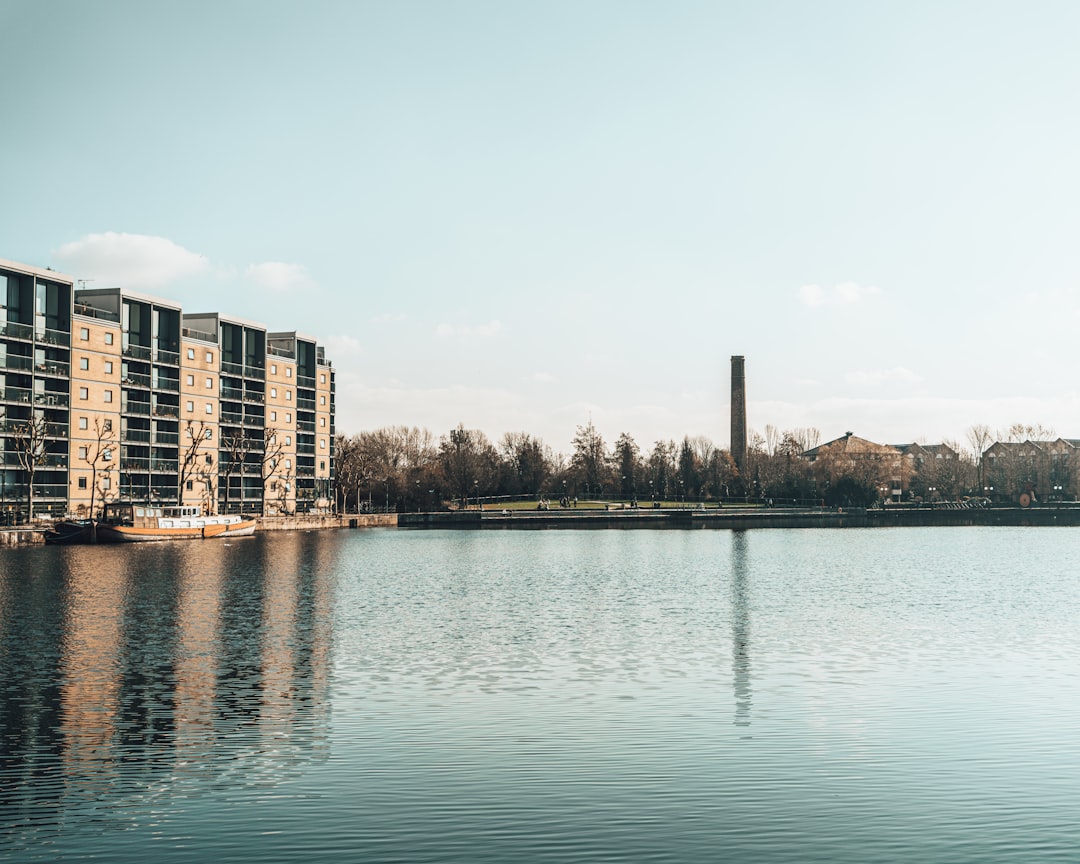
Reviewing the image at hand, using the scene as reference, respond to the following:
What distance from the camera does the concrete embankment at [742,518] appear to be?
170m

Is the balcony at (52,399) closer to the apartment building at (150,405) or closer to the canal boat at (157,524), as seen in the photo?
the apartment building at (150,405)

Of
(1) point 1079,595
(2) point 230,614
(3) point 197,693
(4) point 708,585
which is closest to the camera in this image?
(3) point 197,693

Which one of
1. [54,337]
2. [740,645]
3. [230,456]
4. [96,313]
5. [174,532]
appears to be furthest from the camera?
[230,456]

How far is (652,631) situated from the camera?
39.2m

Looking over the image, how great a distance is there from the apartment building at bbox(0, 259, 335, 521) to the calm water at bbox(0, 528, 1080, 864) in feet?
220

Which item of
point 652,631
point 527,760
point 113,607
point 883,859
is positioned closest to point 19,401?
point 113,607

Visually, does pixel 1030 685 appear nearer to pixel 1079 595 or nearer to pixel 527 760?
pixel 527 760

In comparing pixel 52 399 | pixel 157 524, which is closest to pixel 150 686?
pixel 157 524

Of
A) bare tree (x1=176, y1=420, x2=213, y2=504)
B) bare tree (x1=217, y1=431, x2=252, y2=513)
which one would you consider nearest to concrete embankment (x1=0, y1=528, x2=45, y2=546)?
bare tree (x1=176, y1=420, x2=213, y2=504)

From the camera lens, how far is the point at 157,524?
112 metres

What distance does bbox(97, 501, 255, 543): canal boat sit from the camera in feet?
348

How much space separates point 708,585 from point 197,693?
38.2 metres

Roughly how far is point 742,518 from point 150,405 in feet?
284

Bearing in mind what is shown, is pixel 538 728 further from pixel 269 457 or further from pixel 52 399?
pixel 269 457
